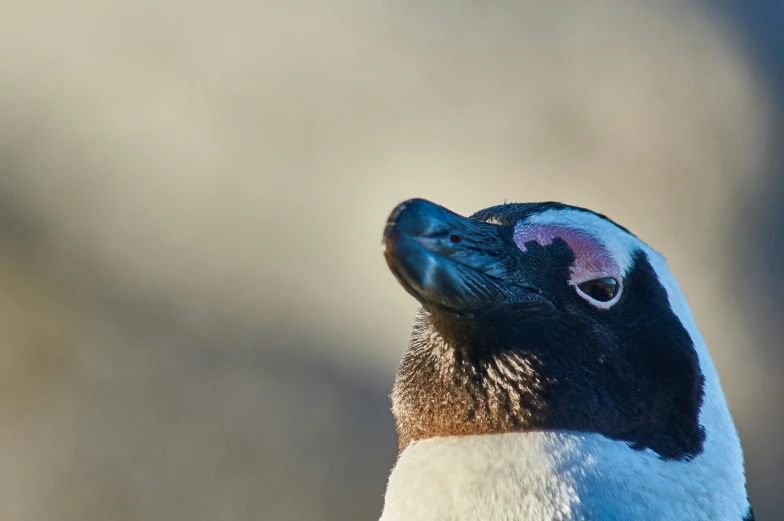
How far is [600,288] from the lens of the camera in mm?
994

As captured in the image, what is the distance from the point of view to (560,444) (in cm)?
92

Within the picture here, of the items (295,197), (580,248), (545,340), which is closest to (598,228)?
(580,248)

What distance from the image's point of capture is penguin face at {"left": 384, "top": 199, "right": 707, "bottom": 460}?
93 centimetres

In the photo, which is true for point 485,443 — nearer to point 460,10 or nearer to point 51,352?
point 51,352

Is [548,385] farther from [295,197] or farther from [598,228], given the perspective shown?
[295,197]

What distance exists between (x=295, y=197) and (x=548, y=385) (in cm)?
231

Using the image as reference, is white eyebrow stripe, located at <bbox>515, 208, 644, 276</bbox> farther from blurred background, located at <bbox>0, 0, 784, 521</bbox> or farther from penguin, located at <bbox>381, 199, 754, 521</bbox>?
blurred background, located at <bbox>0, 0, 784, 521</bbox>

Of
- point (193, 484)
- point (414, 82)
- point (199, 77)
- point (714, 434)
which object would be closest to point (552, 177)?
point (414, 82)

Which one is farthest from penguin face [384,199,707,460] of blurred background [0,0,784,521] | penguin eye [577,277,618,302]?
blurred background [0,0,784,521]

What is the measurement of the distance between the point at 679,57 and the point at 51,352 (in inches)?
110

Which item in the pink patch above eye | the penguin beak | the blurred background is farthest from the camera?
the blurred background

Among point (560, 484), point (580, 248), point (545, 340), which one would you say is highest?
point (580, 248)

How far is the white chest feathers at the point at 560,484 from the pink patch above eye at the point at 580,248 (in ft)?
0.62

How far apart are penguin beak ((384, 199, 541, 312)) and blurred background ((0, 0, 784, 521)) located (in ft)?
5.81
